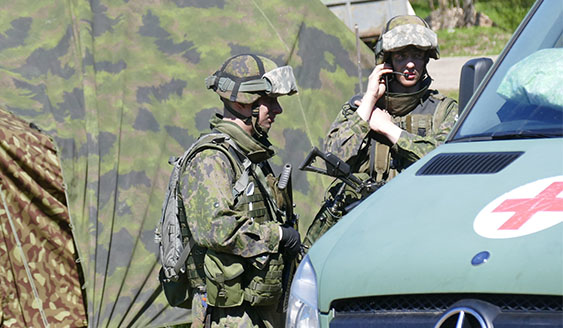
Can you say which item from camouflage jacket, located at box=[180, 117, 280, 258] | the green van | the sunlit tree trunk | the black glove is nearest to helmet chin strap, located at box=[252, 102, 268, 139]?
camouflage jacket, located at box=[180, 117, 280, 258]

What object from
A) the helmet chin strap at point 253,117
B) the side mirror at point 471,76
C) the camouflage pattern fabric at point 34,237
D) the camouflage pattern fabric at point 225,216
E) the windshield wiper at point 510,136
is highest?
the side mirror at point 471,76

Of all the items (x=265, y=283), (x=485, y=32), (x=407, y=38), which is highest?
(x=407, y=38)

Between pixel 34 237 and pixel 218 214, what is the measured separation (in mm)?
2585

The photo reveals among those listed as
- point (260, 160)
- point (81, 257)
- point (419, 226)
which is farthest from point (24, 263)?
point (419, 226)

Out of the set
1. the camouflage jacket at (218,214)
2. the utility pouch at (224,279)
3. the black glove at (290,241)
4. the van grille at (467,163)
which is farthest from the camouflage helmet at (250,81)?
the van grille at (467,163)

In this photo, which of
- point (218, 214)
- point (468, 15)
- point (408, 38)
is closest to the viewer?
point (218, 214)

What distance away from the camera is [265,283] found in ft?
15.9

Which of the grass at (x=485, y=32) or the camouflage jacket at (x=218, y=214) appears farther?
the grass at (x=485, y=32)

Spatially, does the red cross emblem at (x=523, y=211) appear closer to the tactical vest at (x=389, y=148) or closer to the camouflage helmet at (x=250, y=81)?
the camouflage helmet at (x=250, y=81)

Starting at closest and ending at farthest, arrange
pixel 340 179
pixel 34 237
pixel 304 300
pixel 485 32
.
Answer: pixel 304 300 → pixel 340 179 → pixel 34 237 → pixel 485 32

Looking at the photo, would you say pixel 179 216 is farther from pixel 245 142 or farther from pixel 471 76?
pixel 471 76

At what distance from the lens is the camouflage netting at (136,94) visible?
6949 millimetres

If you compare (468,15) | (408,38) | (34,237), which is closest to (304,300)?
(408,38)

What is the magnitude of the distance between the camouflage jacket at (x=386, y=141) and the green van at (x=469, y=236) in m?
1.28
